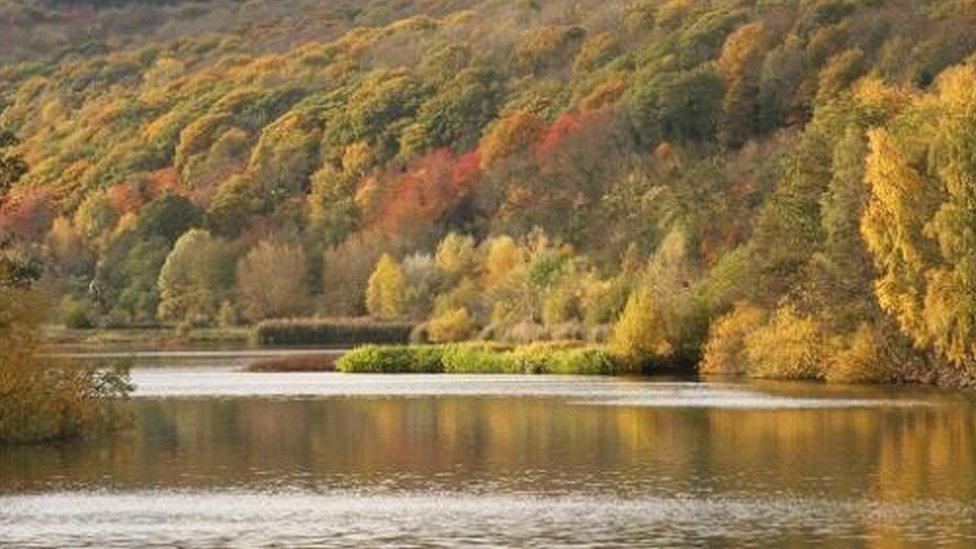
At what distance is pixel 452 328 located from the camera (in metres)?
116

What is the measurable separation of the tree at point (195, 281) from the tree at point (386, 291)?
18551 millimetres

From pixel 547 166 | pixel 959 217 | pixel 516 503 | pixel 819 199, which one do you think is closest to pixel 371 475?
pixel 516 503

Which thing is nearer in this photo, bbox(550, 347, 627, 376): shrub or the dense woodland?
the dense woodland

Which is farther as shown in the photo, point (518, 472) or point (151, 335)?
point (151, 335)

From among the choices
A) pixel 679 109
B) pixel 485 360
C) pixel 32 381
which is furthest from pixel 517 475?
pixel 679 109

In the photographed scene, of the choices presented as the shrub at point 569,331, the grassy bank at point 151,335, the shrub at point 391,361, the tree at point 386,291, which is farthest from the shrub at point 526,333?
the grassy bank at point 151,335

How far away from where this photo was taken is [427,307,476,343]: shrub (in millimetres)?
115375

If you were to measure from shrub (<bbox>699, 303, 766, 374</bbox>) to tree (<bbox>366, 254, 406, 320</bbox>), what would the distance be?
52.3 metres

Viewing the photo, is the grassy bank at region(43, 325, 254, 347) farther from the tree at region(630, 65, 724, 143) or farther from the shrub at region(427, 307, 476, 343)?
the tree at region(630, 65, 724, 143)

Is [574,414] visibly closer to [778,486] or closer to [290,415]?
[290,415]

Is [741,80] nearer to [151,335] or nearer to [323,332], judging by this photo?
[323,332]

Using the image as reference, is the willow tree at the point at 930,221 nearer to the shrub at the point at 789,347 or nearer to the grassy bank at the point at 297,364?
the shrub at the point at 789,347

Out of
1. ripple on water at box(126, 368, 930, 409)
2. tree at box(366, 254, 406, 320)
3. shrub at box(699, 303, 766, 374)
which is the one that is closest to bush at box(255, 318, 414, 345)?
tree at box(366, 254, 406, 320)

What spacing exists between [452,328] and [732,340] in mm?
30554
